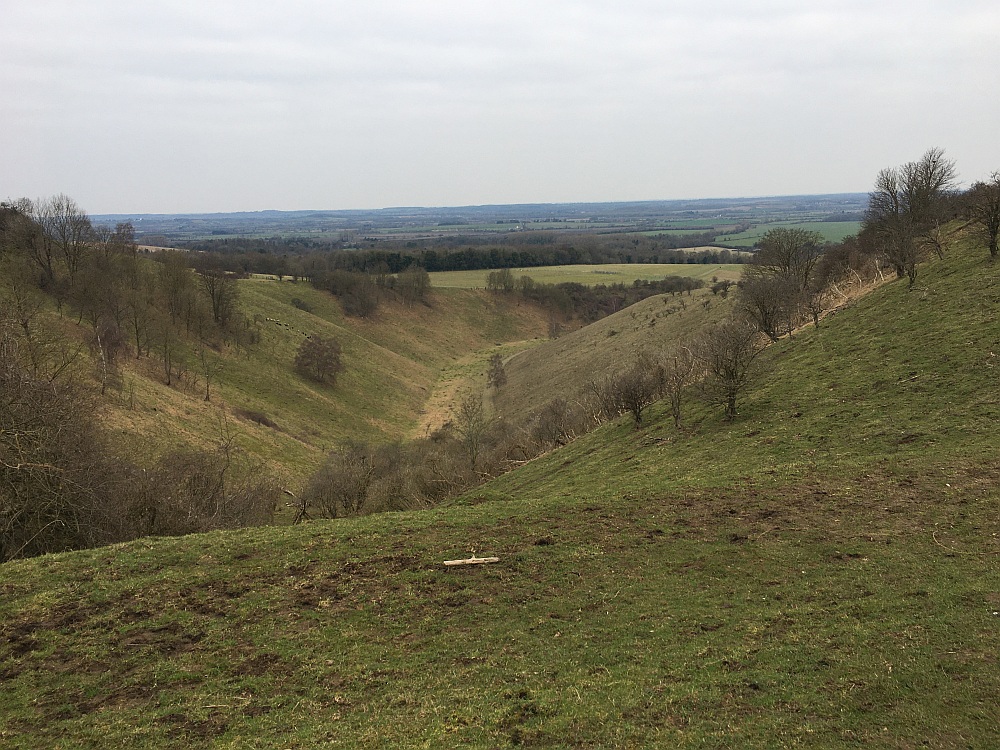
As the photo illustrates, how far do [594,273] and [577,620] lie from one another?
152 metres

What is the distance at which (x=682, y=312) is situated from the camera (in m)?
69.0

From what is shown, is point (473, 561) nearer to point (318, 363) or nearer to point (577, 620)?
point (577, 620)

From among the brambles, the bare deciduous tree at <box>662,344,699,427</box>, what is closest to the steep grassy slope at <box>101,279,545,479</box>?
the brambles

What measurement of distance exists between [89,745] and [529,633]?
697 cm

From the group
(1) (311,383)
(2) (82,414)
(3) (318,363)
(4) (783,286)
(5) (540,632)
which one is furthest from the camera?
(3) (318,363)

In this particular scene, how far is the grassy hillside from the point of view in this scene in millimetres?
8719

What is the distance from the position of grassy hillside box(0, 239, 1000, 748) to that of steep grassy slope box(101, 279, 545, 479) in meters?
32.3

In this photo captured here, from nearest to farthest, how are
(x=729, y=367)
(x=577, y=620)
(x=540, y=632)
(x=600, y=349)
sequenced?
1. (x=540, y=632)
2. (x=577, y=620)
3. (x=729, y=367)
4. (x=600, y=349)

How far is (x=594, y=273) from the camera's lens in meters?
159

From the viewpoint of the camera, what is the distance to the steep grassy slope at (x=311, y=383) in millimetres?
48312

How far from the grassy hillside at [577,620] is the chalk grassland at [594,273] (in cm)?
11978

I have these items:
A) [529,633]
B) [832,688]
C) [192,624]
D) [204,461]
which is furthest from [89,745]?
[204,461]

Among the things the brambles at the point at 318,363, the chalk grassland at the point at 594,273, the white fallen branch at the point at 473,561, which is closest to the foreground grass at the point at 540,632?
the white fallen branch at the point at 473,561

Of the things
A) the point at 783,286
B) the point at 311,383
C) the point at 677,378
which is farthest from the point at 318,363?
the point at 677,378
